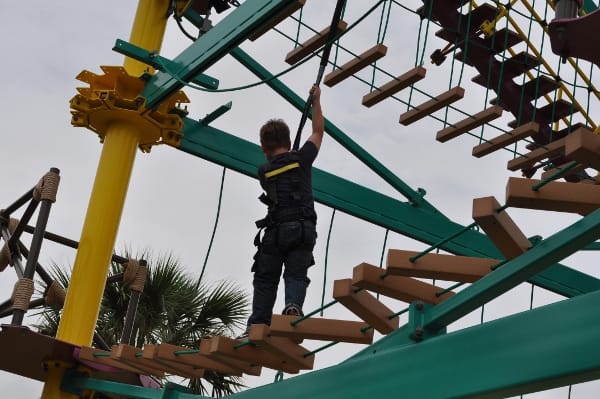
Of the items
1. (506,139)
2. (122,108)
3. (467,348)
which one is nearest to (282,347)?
(467,348)

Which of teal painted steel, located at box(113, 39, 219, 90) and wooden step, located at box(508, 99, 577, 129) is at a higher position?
wooden step, located at box(508, 99, 577, 129)

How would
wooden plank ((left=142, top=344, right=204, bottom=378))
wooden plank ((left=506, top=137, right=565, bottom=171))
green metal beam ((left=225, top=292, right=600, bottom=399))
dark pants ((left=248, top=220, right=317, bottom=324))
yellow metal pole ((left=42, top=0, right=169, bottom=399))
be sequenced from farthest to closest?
yellow metal pole ((left=42, top=0, right=169, bottom=399)) → wooden plank ((left=506, top=137, right=565, bottom=171)) → wooden plank ((left=142, top=344, right=204, bottom=378)) → dark pants ((left=248, top=220, right=317, bottom=324)) → green metal beam ((left=225, top=292, right=600, bottom=399))

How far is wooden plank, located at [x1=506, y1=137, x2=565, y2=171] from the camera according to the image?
8.23 metres

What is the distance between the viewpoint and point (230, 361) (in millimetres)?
6238

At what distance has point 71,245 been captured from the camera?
877 cm

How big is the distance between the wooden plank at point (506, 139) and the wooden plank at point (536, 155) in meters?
0.20

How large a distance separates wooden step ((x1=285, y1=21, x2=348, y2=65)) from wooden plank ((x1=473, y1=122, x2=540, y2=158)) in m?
1.57

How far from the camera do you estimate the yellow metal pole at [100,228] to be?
8.38 m

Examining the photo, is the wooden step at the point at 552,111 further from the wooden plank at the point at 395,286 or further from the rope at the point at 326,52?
the wooden plank at the point at 395,286

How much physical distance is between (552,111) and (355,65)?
2927mm

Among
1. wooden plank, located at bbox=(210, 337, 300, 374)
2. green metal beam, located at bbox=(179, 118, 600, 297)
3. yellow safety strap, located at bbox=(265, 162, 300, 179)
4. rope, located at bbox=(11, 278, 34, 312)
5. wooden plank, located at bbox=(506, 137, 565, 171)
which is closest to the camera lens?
wooden plank, located at bbox=(210, 337, 300, 374)

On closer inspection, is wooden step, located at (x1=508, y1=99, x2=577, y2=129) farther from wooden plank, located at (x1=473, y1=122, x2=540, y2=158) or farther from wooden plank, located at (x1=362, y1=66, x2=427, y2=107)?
wooden plank, located at (x1=362, y1=66, x2=427, y2=107)

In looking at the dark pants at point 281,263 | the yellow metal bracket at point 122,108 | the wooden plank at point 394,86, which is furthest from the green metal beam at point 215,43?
the dark pants at point 281,263

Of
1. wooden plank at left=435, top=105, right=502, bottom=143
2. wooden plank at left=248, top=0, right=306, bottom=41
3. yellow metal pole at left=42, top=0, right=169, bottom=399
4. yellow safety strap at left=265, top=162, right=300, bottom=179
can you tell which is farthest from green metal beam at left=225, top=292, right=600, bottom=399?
yellow metal pole at left=42, top=0, right=169, bottom=399
